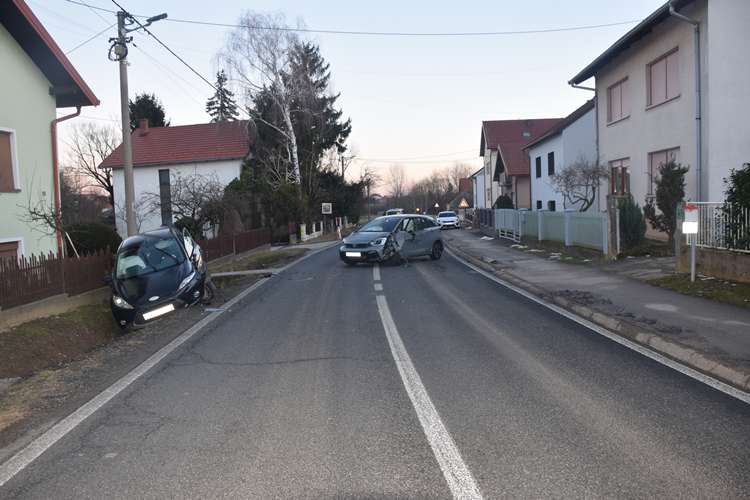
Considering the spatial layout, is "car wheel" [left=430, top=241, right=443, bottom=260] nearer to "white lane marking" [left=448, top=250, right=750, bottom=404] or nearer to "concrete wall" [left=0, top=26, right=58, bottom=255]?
"white lane marking" [left=448, top=250, right=750, bottom=404]

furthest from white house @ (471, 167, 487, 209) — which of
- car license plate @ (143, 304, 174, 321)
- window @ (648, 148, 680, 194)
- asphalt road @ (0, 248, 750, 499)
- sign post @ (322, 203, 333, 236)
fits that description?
asphalt road @ (0, 248, 750, 499)

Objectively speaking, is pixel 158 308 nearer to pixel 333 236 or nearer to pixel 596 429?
pixel 596 429

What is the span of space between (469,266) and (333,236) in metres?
25.8

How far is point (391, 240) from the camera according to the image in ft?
57.0

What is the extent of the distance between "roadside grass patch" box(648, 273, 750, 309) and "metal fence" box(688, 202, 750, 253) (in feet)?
2.17

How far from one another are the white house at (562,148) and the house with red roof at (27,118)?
21375mm

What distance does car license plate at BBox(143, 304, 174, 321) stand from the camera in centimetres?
967

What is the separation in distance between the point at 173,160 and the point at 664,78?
108 feet

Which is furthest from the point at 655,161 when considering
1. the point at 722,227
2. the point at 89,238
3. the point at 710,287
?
the point at 89,238

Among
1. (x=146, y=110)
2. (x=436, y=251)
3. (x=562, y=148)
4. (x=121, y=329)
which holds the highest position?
(x=146, y=110)

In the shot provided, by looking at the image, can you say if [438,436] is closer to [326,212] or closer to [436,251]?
[436,251]

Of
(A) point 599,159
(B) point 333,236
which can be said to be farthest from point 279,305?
(B) point 333,236

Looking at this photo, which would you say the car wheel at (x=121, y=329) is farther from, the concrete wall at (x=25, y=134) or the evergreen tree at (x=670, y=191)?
the evergreen tree at (x=670, y=191)

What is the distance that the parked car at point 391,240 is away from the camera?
17078 millimetres
